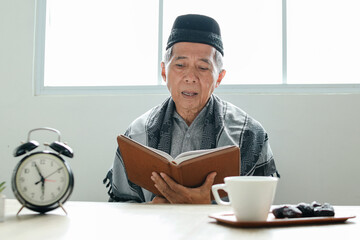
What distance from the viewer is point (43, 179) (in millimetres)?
1113

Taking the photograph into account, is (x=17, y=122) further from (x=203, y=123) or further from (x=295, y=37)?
(x=295, y=37)

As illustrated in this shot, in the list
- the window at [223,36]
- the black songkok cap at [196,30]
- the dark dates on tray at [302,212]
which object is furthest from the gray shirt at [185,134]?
the dark dates on tray at [302,212]

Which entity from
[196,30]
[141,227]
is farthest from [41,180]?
[196,30]

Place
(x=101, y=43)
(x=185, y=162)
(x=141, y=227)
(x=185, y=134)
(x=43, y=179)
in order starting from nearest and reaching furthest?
(x=141, y=227) → (x=43, y=179) → (x=185, y=162) → (x=185, y=134) → (x=101, y=43)

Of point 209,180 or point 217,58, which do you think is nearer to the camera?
point 209,180

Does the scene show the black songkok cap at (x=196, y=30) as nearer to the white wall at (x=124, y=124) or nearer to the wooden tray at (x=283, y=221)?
the white wall at (x=124, y=124)

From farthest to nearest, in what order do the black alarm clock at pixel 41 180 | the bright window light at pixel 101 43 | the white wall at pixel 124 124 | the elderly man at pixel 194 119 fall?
the bright window light at pixel 101 43 → the white wall at pixel 124 124 → the elderly man at pixel 194 119 → the black alarm clock at pixel 41 180

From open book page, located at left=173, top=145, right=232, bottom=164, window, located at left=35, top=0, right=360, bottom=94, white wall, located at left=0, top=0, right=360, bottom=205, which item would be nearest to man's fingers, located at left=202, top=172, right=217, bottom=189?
open book page, located at left=173, top=145, right=232, bottom=164

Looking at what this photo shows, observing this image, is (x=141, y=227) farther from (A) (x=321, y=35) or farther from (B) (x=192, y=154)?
(A) (x=321, y=35)

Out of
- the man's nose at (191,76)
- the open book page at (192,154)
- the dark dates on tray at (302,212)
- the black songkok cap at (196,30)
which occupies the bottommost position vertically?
the dark dates on tray at (302,212)

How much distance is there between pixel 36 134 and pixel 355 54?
2.06 meters

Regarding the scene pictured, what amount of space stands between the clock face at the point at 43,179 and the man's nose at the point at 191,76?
1.21m

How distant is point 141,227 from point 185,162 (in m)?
0.61

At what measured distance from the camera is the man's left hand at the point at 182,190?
1.64 m
